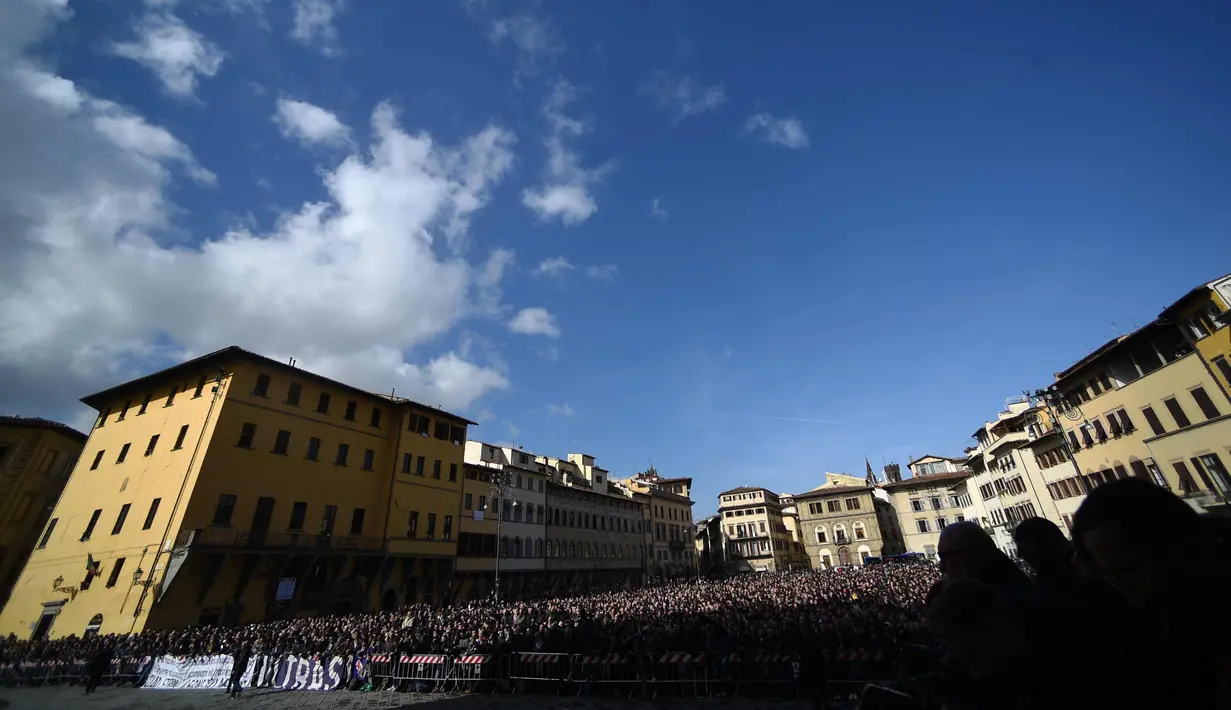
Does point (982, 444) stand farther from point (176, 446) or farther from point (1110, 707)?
point (176, 446)

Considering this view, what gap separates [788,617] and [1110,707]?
16370 mm

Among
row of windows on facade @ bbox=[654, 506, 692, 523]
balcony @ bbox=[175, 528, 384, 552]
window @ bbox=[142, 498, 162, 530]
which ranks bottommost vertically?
balcony @ bbox=[175, 528, 384, 552]

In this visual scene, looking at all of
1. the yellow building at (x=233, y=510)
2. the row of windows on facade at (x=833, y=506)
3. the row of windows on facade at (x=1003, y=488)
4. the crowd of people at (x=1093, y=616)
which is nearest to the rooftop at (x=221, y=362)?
the yellow building at (x=233, y=510)

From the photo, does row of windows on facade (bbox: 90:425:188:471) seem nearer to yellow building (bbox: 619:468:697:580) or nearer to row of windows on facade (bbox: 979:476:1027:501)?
yellow building (bbox: 619:468:697:580)

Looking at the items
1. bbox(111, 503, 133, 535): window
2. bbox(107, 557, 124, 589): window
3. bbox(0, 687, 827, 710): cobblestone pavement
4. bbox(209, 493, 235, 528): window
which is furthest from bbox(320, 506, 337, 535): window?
bbox(0, 687, 827, 710): cobblestone pavement

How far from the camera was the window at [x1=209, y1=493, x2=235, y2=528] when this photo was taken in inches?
984

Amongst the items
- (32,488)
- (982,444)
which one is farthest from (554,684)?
(982,444)

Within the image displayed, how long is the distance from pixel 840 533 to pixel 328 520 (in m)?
64.2

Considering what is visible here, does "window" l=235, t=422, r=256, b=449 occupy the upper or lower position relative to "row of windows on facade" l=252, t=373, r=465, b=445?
lower

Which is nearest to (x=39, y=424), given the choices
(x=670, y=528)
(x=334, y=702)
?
(x=334, y=702)

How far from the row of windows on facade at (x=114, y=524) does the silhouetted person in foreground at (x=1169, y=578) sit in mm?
33957

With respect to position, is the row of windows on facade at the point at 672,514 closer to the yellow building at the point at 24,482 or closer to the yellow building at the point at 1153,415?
the yellow building at the point at 1153,415

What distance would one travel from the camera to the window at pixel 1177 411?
79.3ft

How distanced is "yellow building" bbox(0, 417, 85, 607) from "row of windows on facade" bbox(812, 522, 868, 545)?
78.1 meters
